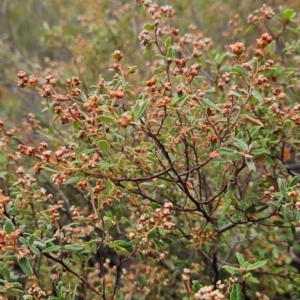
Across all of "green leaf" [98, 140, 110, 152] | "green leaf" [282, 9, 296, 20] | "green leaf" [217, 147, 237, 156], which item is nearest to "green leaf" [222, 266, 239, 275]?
"green leaf" [217, 147, 237, 156]

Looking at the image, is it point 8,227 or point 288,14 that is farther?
point 288,14

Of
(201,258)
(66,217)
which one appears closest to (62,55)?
(66,217)

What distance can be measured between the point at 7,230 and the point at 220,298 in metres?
0.70

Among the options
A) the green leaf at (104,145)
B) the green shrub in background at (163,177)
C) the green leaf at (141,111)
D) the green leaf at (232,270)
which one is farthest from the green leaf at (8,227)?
the green leaf at (232,270)

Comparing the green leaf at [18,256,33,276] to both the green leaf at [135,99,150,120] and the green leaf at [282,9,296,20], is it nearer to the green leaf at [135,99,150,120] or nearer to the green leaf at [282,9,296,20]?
the green leaf at [135,99,150,120]

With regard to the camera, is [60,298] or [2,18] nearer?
[60,298]

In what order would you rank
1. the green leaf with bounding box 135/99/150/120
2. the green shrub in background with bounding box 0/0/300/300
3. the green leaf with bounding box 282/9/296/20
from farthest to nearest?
the green leaf with bounding box 282/9/296/20 < the green shrub in background with bounding box 0/0/300/300 < the green leaf with bounding box 135/99/150/120

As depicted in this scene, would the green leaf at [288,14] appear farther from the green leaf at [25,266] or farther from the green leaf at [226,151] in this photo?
the green leaf at [25,266]

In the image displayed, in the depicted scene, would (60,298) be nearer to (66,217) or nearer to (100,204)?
(100,204)

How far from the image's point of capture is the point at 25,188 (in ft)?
6.13

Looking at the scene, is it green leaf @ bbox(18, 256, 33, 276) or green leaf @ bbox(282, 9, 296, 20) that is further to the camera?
green leaf @ bbox(282, 9, 296, 20)

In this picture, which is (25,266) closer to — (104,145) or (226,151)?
(104,145)

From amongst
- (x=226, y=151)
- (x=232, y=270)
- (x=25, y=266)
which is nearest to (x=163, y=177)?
(x=226, y=151)

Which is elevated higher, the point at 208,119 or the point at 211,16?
the point at 211,16
